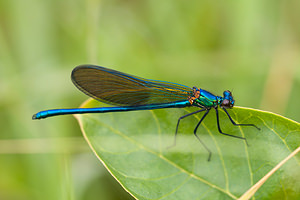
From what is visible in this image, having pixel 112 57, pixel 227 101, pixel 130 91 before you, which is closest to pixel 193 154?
pixel 227 101

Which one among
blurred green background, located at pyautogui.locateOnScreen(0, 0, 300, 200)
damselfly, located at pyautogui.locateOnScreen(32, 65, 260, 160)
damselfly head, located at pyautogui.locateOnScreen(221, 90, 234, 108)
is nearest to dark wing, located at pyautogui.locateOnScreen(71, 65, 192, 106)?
damselfly, located at pyautogui.locateOnScreen(32, 65, 260, 160)

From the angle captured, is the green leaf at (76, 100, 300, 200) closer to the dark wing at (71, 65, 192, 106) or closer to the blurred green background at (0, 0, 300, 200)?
the dark wing at (71, 65, 192, 106)

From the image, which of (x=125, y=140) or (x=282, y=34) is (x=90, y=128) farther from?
(x=282, y=34)

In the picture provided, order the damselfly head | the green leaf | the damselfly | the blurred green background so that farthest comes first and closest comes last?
1. the blurred green background
2. the damselfly
3. the damselfly head
4. the green leaf

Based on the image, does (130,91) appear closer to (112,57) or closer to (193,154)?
(193,154)

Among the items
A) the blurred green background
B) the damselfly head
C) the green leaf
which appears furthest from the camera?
the blurred green background

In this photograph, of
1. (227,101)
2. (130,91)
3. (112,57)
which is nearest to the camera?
(227,101)

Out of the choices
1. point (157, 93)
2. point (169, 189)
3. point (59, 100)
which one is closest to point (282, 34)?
point (157, 93)

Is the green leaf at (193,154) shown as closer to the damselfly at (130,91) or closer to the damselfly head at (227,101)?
the damselfly head at (227,101)
